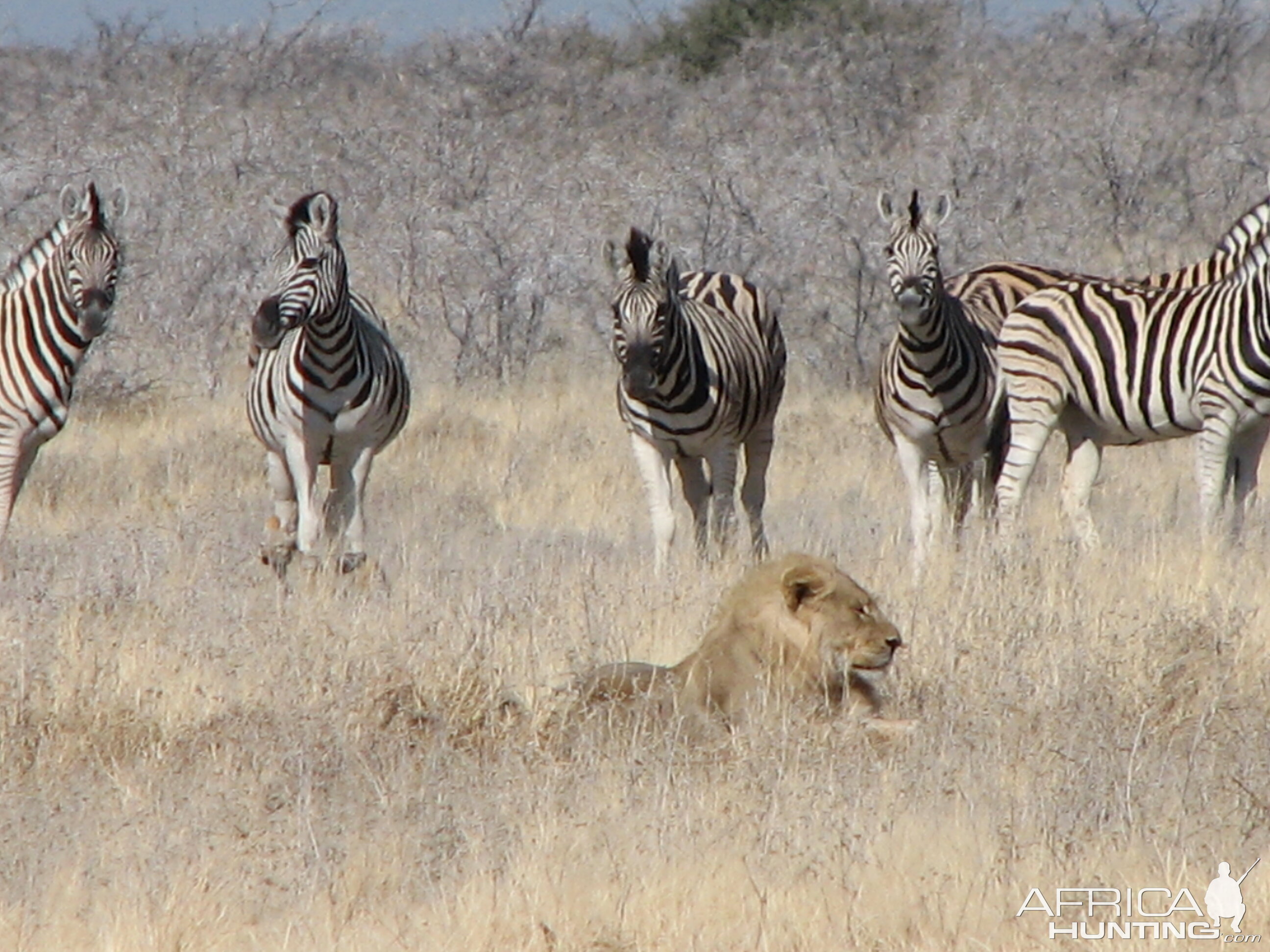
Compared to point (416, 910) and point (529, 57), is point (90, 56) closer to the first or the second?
point (529, 57)

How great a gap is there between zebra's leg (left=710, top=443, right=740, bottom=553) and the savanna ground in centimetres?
55

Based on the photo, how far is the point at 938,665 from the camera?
659 cm

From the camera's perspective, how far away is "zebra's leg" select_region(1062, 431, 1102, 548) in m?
10.3

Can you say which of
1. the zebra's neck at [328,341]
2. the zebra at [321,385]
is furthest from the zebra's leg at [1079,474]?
the zebra's neck at [328,341]

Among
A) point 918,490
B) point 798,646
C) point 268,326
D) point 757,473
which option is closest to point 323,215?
point 268,326

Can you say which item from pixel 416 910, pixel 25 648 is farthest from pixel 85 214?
pixel 416 910

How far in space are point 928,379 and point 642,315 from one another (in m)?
1.59

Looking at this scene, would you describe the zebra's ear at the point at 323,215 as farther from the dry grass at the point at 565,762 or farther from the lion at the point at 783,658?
the lion at the point at 783,658

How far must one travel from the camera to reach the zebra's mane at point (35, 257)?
9.73 meters

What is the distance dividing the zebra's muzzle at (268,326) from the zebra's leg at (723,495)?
242 centimetres

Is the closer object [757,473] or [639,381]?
[639,381]

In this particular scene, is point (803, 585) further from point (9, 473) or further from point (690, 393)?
point (9, 473)

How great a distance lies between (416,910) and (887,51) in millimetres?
24839

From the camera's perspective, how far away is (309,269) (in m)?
9.57
